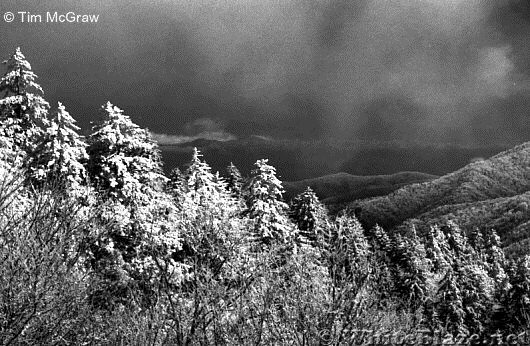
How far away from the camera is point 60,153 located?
25.2m

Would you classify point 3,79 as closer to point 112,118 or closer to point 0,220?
point 112,118

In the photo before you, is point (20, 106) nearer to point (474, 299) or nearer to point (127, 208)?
point (127, 208)

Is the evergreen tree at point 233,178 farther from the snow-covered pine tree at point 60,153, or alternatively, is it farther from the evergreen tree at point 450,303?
the snow-covered pine tree at point 60,153

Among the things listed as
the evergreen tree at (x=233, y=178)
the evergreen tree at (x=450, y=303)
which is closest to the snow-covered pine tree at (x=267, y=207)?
the evergreen tree at (x=233, y=178)

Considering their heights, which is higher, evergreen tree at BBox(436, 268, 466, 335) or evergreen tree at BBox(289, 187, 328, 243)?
evergreen tree at BBox(289, 187, 328, 243)

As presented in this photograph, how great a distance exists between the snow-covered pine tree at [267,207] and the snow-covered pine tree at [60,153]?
10797mm

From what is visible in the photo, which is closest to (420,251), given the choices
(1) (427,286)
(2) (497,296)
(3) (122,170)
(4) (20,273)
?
(1) (427,286)

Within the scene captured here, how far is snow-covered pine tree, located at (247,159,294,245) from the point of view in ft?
102

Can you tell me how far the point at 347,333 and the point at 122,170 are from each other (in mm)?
17662

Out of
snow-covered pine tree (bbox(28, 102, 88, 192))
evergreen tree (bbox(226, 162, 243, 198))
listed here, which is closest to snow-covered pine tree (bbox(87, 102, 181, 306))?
snow-covered pine tree (bbox(28, 102, 88, 192))

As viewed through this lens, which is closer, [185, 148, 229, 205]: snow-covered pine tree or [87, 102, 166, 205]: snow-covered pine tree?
[87, 102, 166, 205]: snow-covered pine tree

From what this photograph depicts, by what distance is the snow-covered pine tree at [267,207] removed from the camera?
1228 inches

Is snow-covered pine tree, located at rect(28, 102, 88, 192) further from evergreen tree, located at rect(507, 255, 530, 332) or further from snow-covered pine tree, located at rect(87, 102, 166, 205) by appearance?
evergreen tree, located at rect(507, 255, 530, 332)

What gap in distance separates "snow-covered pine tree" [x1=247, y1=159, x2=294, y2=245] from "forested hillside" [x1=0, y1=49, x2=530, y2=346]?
0.11 m
